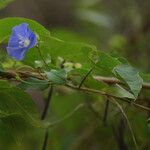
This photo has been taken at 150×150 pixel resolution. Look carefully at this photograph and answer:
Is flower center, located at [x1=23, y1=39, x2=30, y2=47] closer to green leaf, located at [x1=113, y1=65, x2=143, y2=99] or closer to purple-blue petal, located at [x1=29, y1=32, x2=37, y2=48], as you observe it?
purple-blue petal, located at [x1=29, y1=32, x2=37, y2=48]

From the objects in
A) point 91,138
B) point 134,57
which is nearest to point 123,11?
point 134,57

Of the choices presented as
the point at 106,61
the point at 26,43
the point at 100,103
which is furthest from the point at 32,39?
the point at 100,103

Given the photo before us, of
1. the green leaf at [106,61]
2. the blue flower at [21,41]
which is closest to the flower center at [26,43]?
the blue flower at [21,41]

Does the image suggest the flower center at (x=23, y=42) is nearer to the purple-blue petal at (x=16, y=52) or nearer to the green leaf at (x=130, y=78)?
the purple-blue petal at (x=16, y=52)

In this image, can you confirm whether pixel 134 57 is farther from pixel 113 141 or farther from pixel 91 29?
pixel 91 29

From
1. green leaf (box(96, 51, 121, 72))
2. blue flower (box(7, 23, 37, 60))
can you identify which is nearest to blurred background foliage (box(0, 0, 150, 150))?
green leaf (box(96, 51, 121, 72))

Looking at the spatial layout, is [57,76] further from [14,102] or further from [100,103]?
[100,103]

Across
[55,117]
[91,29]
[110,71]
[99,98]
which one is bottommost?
[91,29]
